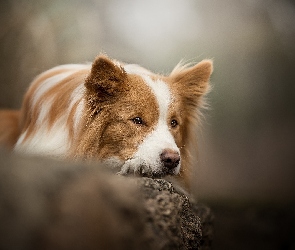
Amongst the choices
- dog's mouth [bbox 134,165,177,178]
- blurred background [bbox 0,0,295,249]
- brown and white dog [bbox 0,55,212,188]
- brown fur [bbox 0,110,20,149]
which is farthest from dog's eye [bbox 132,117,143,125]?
brown fur [bbox 0,110,20,149]

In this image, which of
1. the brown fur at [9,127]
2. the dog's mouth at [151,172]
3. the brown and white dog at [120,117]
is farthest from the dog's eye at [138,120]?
the brown fur at [9,127]

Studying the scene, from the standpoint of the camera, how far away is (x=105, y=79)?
1.13 metres

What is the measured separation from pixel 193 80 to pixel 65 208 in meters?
0.76

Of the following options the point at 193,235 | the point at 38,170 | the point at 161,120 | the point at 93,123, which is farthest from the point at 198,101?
the point at 38,170

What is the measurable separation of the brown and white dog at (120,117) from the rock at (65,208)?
424 mm

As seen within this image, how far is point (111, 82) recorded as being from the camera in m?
1.14

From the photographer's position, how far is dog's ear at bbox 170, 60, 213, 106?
128 cm

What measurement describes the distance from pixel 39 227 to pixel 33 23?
0.95 meters

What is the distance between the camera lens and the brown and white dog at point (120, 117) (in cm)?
112

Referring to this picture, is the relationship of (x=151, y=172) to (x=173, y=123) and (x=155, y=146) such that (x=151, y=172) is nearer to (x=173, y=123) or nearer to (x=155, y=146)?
(x=155, y=146)

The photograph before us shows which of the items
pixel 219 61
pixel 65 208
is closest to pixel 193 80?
pixel 219 61

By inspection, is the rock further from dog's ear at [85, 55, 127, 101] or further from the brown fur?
the brown fur

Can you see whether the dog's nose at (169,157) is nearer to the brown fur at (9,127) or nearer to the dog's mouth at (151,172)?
the dog's mouth at (151,172)

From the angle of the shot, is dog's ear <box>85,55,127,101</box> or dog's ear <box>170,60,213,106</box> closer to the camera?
dog's ear <box>85,55,127,101</box>
